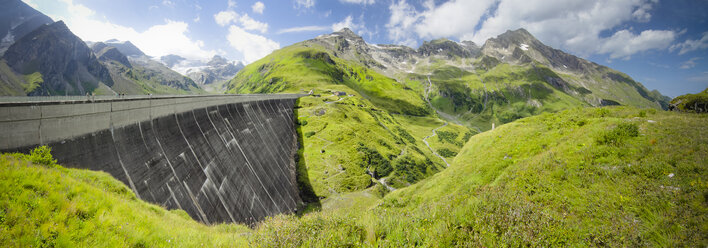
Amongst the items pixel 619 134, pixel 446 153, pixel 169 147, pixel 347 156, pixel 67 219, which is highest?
pixel 619 134

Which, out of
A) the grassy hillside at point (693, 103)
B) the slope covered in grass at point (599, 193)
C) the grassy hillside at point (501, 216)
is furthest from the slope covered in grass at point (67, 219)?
the grassy hillside at point (693, 103)

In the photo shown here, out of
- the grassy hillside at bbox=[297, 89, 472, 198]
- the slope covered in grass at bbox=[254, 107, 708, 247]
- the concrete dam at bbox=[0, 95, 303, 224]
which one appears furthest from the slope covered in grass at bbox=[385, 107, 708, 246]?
the grassy hillside at bbox=[297, 89, 472, 198]

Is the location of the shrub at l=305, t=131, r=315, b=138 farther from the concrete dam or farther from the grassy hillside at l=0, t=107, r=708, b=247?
the grassy hillside at l=0, t=107, r=708, b=247

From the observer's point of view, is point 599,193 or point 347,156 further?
point 347,156

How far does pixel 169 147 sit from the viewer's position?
23359 mm

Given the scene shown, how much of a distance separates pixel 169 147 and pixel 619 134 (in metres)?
32.8

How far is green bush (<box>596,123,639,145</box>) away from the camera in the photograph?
40.6 feet

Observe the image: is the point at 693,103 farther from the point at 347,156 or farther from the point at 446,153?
the point at 446,153

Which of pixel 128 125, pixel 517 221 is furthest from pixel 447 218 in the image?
pixel 128 125

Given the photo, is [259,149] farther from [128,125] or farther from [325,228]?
[325,228]

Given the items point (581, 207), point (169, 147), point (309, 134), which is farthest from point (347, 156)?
point (581, 207)

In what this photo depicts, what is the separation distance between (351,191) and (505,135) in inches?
1405

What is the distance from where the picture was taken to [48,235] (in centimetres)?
580

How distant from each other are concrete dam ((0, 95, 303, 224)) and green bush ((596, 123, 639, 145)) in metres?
28.0
